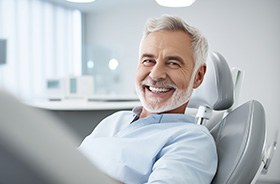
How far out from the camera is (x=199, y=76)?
51.4 inches

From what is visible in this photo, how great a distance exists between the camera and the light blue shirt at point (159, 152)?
36.9 inches

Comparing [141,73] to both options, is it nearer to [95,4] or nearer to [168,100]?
[168,100]

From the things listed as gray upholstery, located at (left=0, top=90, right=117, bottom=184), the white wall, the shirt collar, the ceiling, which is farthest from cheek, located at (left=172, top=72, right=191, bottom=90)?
the ceiling

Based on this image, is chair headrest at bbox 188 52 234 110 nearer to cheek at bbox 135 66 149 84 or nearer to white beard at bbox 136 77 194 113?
white beard at bbox 136 77 194 113

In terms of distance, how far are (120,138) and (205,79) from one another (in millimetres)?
418

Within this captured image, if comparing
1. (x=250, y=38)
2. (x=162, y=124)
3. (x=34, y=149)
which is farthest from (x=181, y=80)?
(x=250, y=38)

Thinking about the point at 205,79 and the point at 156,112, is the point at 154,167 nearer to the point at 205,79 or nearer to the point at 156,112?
the point at 156,112

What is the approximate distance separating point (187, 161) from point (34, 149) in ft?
2.60

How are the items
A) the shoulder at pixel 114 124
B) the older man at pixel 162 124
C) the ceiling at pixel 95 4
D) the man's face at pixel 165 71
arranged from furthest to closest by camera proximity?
the ceiling at pixel 95 4, the shoulder at pixel 114 124, the man's face at pixel 165 71, the older man at pixel 162 124

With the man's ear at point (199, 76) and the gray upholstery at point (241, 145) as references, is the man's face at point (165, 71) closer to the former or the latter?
the man's ear at point (199, 76)

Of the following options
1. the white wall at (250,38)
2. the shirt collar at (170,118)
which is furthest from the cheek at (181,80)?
the white wall at (250,38)

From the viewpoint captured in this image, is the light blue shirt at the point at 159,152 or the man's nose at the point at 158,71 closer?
the light blue shirt at the point at 159,152

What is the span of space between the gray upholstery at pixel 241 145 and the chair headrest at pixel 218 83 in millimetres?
106

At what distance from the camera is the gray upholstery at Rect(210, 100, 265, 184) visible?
0.94 metres
